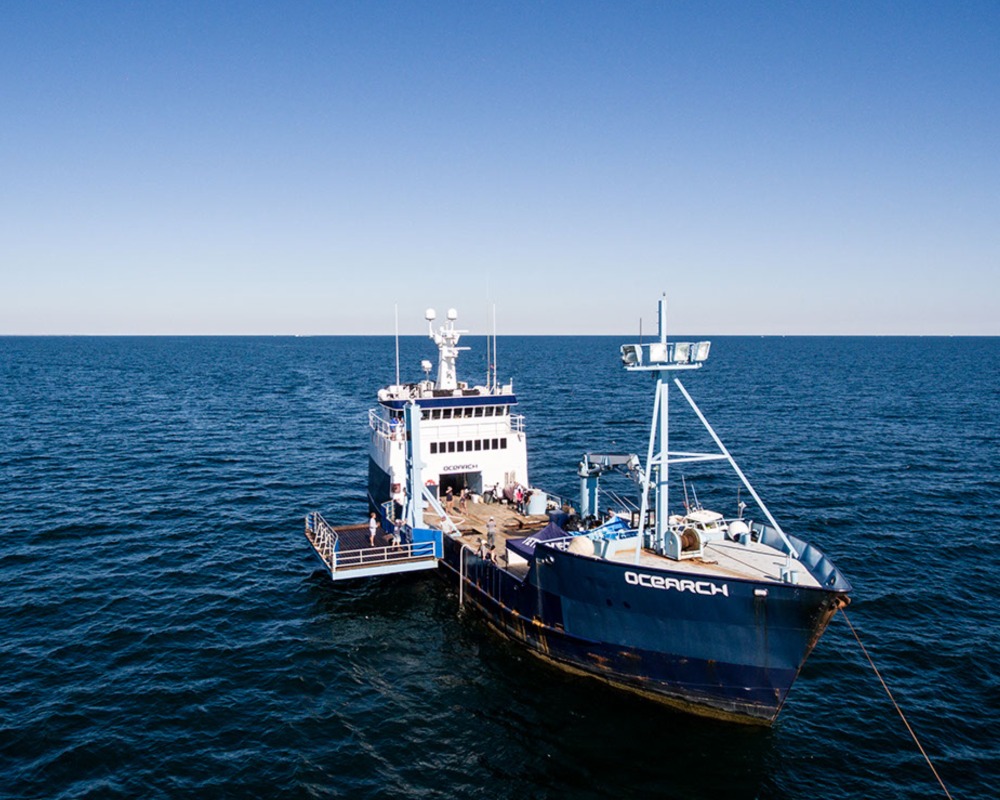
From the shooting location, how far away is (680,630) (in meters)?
21.7

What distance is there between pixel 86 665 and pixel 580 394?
285 feet

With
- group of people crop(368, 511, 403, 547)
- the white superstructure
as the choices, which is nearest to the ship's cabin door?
the white superstructure

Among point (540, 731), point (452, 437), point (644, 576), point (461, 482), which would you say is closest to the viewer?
point (644, 576)

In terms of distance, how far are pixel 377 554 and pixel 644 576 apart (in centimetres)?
1380

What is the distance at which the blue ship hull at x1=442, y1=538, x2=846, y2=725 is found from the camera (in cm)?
2028

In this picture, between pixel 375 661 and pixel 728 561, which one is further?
pixel 375 661

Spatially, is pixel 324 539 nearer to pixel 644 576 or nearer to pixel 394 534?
pixel 394 534

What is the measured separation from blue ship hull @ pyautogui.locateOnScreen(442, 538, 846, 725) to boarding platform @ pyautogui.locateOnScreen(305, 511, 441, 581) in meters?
6.66

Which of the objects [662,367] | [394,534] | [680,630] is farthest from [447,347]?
[680,630]

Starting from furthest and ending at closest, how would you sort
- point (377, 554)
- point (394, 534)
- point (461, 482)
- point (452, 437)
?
point (461, 482)
point (452, 437)
point (394, 534)
point (377, 554)

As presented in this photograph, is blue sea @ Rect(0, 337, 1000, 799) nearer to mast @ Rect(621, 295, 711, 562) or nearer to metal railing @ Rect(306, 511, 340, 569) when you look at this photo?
metal railing @ Rect(306, 511, 340, 569)

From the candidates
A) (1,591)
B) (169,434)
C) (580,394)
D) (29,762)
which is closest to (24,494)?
(1,591)

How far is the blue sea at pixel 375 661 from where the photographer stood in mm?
19891

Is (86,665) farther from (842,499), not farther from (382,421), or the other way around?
(842,499)
